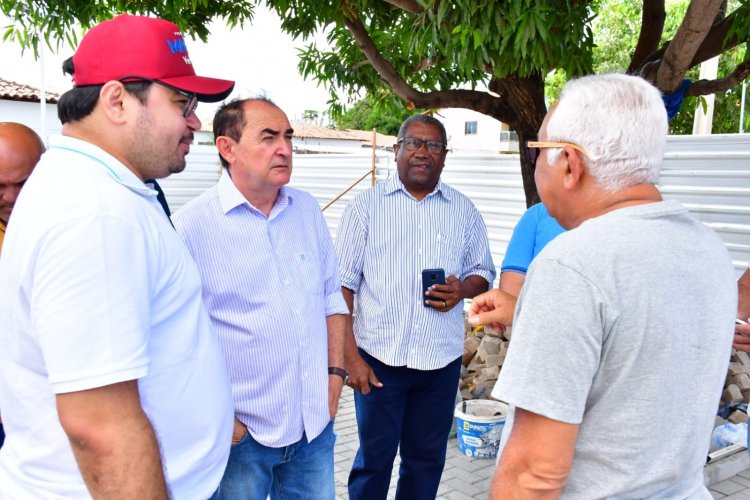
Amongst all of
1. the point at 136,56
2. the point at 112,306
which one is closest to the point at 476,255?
the point at 136,56

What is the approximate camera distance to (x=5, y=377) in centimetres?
129

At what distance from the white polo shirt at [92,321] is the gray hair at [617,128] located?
2.99 ft

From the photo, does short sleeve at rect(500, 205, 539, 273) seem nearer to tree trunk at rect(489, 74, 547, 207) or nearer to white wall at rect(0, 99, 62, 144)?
tree trunk at rect(489, 74, 547, 207)

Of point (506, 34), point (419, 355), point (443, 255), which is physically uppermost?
point (506, 34)

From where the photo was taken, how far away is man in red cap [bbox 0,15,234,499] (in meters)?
1.13

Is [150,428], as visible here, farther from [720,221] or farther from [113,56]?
[720,221]

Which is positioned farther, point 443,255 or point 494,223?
point 494,223

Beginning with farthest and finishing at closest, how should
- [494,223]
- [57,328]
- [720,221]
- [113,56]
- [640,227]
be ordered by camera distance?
[494,223] → [720,221] → [113,56] → [640,227] → [57,328]

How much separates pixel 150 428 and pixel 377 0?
4.78 meters

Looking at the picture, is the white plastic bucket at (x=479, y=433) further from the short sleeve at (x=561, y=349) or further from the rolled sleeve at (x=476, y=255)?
the short sleeve at (x=561, y=349)

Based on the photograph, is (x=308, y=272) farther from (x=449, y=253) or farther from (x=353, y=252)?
(x=449, y=253)

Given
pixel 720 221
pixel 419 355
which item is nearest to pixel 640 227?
pixel 419 355

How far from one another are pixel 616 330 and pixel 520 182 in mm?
7473

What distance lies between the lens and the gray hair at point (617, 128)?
4.21 ft
